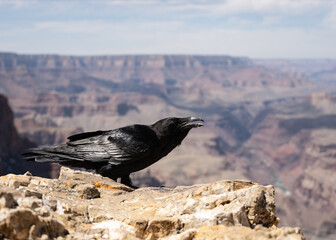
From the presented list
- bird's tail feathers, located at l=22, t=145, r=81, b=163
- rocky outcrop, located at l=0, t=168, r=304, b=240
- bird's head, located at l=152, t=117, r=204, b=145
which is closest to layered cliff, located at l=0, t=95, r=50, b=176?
bird's tail feathers, located at l=22, t=145, r=81, b=163

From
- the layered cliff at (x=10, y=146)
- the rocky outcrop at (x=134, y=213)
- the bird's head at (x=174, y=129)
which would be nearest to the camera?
the rocky outcrop at (x=134, y=213)

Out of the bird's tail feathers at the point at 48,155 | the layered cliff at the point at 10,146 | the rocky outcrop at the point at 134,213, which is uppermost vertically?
the bird's tail feathers at the point at 48,155

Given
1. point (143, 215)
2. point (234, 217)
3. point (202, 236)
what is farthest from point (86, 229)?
point (234, 217)

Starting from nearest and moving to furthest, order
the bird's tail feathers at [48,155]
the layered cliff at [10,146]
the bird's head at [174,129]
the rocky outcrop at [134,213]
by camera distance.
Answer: the rocky outcrop at [134,213] → the bird's tail feathers at [48,155] → the bird's head at [174,129] → the layered cliff at [10,146]

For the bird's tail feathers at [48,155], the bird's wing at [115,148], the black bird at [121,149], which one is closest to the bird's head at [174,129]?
the black bird at [121,149]

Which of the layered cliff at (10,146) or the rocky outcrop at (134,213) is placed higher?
the rocky outcrop at (134,213)

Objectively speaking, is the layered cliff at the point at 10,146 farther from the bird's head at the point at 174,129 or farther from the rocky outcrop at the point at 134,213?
the rocky outcrop at the point at 134,213

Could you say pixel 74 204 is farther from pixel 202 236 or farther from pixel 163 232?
pixel 202 236
